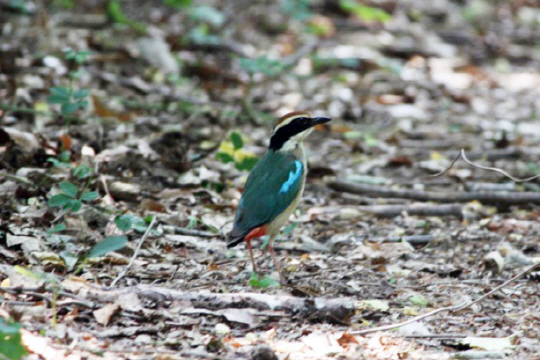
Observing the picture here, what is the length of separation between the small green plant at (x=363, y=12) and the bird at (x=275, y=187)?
24.8ft

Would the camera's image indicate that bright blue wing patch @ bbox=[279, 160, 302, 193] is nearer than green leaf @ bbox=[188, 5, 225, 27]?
Yes

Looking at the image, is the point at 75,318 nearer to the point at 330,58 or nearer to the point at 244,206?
the point at 244,206

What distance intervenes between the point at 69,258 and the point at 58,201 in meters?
0.44

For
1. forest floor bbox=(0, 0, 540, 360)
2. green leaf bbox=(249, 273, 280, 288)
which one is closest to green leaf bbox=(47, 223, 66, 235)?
forest floor bbox=(0, 0, 540, 360)

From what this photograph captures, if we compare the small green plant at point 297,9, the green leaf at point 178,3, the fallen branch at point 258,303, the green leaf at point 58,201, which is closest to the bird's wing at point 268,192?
the fallen branch at point 258,303

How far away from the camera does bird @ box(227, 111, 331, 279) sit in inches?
198

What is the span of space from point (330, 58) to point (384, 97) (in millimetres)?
1201

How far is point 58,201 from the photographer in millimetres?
4934

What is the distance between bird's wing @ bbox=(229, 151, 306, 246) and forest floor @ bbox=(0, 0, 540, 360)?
0.31 m

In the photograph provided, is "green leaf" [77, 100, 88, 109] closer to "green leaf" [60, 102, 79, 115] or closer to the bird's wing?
"green leaf" [60, 102, 79, 115]

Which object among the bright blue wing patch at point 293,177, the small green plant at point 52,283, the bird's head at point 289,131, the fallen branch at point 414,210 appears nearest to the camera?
the small green plant at point 52,283

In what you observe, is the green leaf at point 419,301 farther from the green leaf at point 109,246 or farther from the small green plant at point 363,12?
the small green plant at point 363,12

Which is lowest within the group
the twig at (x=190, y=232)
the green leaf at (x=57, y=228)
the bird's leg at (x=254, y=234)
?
the twig at (x=190, y=232)

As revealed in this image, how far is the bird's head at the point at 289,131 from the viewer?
18.4 ft
